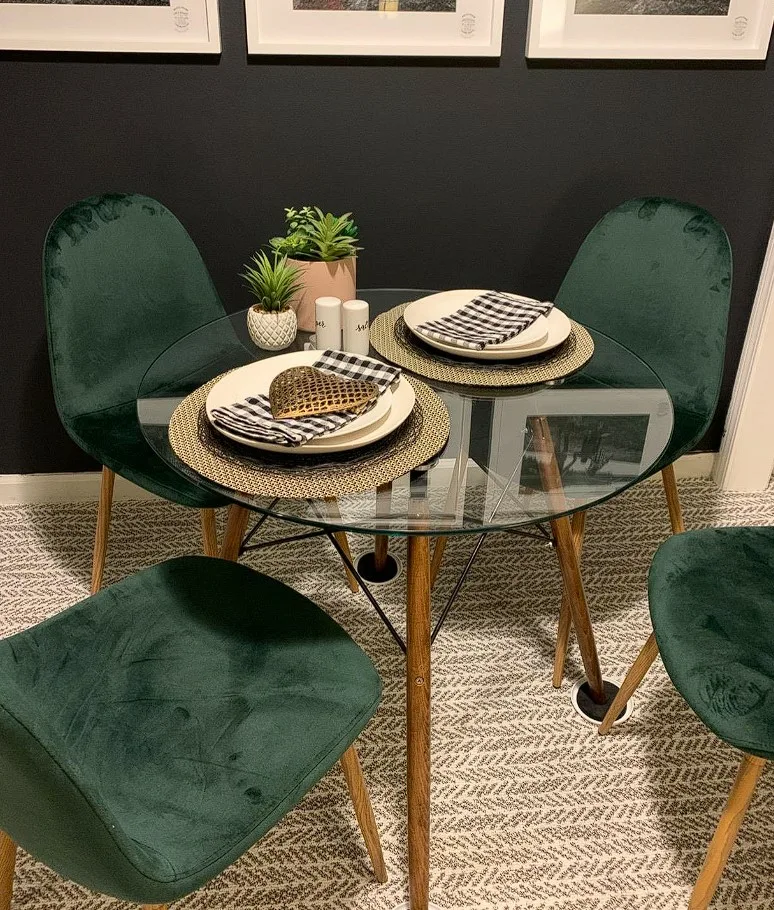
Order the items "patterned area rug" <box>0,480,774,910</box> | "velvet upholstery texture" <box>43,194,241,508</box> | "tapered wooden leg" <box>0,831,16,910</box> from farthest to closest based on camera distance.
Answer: "velvet upholstery texture" <box>43,194,241,508</box> → "patterned area rug" <box>0,480,774,910</box> → "tapered wooden leg" <box>0,831,16,910</box>

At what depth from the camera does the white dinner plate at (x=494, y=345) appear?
158 centimetres

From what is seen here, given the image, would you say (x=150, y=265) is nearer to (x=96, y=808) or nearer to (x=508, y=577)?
(x=508, y=577)

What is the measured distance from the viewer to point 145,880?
88 centimetres

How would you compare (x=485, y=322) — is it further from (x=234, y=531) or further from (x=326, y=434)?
(x=234, y=531)

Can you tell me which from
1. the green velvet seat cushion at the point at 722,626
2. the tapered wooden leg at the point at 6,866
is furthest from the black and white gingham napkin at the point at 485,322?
the tapered wooden leg at the point at 6,866

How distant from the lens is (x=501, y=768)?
1745 mm

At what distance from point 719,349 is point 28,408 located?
6.40 ft

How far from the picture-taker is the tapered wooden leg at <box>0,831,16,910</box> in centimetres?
119

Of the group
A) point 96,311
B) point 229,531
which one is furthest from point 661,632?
point 96,311

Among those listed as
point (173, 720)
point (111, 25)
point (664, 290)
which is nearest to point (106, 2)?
point (111, 25)

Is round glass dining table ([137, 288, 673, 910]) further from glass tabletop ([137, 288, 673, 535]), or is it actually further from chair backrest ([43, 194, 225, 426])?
chair backrest ([43, 194, 225, 426])

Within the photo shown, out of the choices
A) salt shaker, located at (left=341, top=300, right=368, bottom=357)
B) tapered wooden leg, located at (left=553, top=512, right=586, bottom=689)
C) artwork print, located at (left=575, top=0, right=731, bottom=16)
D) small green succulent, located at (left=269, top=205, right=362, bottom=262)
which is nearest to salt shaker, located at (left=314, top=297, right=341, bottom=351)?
salt shaker, located at (left=341, top=300, right=368, bottom=357)

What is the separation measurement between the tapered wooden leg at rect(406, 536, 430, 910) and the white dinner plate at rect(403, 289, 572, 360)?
45cm

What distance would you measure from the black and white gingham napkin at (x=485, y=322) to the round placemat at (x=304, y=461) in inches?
10.2
